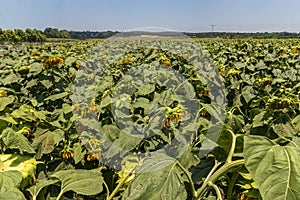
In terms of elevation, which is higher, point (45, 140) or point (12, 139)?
point (12, 139)

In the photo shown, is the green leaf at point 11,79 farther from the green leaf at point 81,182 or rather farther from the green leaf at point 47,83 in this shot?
the green leaf at point 81,182

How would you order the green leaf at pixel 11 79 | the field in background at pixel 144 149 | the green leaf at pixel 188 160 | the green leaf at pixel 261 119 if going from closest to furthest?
the field in background at pixel 144 149 < the green leaf at pixel 188 160 < the green leaf at pixel 261 119 < the green leaf at pixel 11 79

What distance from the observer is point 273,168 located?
87cm

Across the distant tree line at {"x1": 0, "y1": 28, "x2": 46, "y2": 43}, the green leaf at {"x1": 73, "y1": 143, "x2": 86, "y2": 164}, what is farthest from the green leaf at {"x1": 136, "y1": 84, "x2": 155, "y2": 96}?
the distant tree line at {"x1": 0, "y1": 28, "x2": 46, "y2": 43}

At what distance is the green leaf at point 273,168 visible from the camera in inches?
32.3

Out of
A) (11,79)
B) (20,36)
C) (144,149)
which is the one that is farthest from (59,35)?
(144,149)

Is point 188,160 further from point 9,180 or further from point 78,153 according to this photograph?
point 78,153

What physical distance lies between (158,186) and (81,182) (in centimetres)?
28

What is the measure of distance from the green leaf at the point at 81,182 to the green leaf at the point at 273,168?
47 centimetres

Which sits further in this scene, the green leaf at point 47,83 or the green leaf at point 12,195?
the green leaf at point 47,83

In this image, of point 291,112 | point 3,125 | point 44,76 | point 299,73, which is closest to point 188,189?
point 3,125

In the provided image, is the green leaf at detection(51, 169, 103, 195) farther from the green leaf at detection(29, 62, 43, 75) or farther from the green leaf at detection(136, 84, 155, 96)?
the green leaf at detection(29, 62, 43, 75)

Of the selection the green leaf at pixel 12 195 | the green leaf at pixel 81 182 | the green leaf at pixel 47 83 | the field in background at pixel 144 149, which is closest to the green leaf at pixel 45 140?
the field in background at pixel 144 149

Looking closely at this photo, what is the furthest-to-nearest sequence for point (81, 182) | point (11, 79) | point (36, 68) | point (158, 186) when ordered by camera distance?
point (11, 79)
point (36, 68)
point (81, 182)
point (158, 186)
